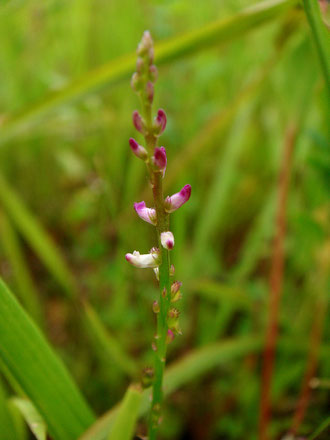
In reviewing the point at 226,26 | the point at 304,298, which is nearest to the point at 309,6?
the point at 226,26

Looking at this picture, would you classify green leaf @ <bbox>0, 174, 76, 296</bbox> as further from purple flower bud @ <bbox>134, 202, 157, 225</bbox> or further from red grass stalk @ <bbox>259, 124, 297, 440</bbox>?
purple flower bud @ <bbox>134, 202, 157, 225</bbox>

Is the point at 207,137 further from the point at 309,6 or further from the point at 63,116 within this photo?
the point at 309,6

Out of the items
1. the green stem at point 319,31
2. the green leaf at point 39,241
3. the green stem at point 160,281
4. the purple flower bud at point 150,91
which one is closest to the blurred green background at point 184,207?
the green leaf at point 39,241

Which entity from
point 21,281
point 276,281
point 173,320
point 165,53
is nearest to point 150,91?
point 173,320

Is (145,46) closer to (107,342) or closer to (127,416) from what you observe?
(127,416)

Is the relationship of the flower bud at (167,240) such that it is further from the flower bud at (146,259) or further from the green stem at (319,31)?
the green stem at (319,31)
